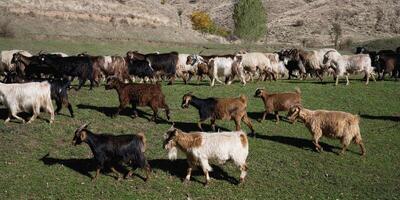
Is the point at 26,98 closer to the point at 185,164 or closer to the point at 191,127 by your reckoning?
the point at 191,127

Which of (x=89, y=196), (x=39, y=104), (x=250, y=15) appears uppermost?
(x=250, y=15)

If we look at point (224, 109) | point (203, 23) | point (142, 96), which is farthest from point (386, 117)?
point (203, 23)

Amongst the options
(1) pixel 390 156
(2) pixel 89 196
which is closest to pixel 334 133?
(1) pixel 390 156

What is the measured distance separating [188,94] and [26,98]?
5367mm

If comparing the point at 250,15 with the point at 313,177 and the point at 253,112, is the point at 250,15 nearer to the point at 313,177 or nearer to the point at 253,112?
the point at 253,112

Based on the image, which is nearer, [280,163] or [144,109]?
[280,163]

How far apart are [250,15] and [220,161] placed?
7009cm

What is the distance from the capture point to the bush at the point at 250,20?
80875 mm

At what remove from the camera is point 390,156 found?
55.2ft

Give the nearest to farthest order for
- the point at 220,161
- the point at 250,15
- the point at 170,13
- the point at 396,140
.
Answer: the point at 220,161 < the point at 396,140 < the point at 250,15 < the point at 170,13

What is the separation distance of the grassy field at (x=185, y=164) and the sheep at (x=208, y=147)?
572 millimetres

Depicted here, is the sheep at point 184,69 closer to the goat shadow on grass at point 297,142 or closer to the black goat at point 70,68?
the black goat at point 70,68

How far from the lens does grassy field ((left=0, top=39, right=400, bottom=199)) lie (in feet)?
42.3

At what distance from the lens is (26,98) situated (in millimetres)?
17312
